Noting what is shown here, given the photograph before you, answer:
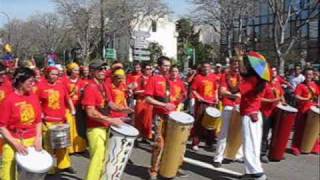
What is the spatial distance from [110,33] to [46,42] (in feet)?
54.3


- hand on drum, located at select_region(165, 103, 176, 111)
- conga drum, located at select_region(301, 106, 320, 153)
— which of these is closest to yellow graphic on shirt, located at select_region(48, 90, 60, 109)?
hand on drum, located at select_region(165, 103, 176, 111)

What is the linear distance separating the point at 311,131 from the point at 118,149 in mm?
5004

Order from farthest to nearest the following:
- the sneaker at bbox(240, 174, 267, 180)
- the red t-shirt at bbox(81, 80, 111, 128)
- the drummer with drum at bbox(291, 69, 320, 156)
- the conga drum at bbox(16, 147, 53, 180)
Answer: the drummer with drum at bbox(291, 69, 320, 156) → the sneaker at bbox(240, 174, 267, 180) → the red t-shirt at bbox(81, 80, 111, 128) → the conga drum at bbox(16, 147, 53, 180)

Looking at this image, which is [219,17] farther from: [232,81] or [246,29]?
[232,81]

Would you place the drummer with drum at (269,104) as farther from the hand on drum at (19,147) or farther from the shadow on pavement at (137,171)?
the hand on drum at (19,147)

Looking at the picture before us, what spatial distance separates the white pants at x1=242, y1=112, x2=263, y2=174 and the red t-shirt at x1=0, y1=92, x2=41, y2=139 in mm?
2969

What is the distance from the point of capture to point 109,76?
909 centimetres

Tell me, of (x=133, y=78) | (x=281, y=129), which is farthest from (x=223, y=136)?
(x=133, y=78)

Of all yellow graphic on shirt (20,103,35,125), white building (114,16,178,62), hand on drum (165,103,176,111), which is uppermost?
yellow graphic on shirt (20,103,35,125)

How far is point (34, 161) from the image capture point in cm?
579

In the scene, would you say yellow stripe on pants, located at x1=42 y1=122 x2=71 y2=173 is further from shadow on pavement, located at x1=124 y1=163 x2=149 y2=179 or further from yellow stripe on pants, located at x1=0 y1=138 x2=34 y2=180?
yellow stripe on pants, located at x1=0 y1=138 x2=34 y2=180

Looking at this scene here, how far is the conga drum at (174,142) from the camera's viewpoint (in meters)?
7.68

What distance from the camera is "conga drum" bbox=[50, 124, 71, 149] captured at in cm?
787

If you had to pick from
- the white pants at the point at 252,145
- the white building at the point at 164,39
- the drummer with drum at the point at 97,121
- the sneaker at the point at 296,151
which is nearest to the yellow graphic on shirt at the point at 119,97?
the drummer with drum at the point at 97,121
